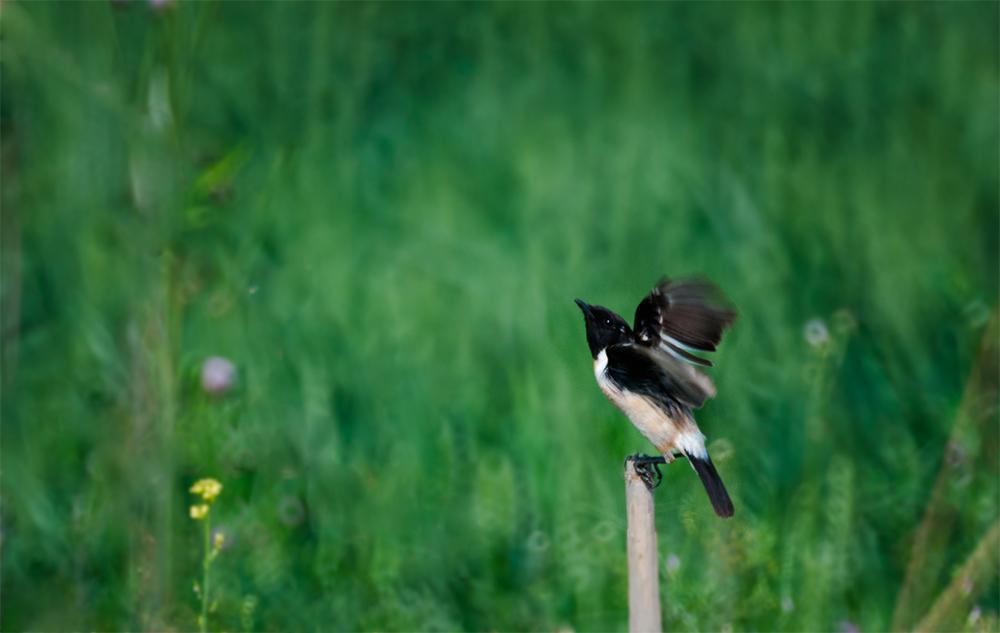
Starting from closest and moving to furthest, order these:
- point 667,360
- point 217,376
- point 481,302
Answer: point 667,360, point 217,376, point 481,302

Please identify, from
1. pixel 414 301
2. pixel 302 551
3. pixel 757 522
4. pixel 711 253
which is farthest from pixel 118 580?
pixel 711 253

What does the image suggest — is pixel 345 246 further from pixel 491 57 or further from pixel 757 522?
pixel 757 522

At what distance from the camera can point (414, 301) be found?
201 cm

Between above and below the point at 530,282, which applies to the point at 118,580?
below

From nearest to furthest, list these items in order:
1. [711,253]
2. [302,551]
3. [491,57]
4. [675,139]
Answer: [302,551] → [711,253] → [675,139] → [491,57]

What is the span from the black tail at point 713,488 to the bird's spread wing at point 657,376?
83 millimetres

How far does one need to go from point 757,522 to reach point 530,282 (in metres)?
0.72

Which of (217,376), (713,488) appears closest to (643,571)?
(713,488)

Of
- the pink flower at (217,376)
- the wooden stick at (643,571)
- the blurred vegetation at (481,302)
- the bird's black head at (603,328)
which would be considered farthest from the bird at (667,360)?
the pink flower at (217,376)

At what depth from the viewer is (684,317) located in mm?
935

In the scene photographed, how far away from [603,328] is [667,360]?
18 cm

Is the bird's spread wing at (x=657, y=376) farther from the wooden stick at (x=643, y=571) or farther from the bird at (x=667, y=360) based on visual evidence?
the wooden stick at (x=643, y=571)

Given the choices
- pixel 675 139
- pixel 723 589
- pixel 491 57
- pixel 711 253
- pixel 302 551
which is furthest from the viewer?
pixel 491 57

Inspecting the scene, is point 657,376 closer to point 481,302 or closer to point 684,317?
point 684,317
